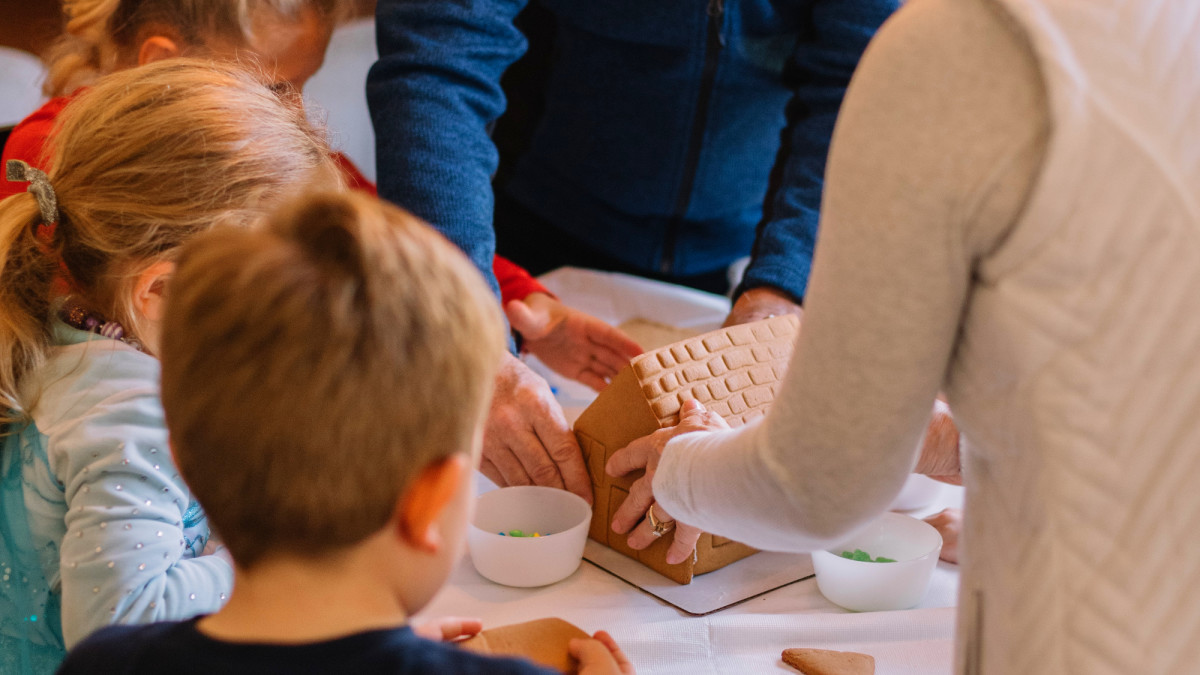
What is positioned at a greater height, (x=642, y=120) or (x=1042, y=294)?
(x=1042, y=294)

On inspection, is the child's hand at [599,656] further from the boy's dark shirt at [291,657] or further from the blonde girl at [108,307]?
the blonde girl at [108,307]

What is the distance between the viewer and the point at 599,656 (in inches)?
28.9

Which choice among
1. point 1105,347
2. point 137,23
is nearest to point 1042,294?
point 1105,347

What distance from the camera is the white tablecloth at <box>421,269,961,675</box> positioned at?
87 cm

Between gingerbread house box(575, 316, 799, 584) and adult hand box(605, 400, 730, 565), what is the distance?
0.05 feet

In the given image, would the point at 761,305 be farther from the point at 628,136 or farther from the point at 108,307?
the point at 108,307

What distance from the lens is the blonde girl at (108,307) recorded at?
0.84 meters

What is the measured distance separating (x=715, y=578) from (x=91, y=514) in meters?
0.59

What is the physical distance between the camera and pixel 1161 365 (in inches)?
20.5

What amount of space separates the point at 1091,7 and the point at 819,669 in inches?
22.5

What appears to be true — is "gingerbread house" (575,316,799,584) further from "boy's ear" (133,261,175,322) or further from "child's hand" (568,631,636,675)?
"boy's ear" (133,261,175,322)

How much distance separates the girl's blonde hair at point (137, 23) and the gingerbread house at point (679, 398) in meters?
0.74

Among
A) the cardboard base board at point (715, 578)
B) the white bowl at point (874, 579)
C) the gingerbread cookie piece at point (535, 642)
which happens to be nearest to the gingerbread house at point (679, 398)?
the cardboard base board at point (715, 578)

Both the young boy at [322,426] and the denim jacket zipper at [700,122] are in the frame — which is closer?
the young boy at [322,426]
